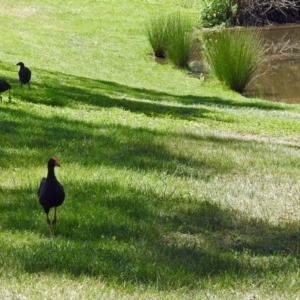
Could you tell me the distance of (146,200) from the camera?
23.0 feet

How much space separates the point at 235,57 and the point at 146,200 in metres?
13.9

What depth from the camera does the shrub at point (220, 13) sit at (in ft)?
110

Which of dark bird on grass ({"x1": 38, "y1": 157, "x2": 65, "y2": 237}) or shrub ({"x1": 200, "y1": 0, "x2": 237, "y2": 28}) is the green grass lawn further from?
shrub ({"x1": 200, "y1": 0, "x2": 237, "y2": 28})

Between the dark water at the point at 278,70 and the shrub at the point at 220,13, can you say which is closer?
the dark water at the point at 278,70

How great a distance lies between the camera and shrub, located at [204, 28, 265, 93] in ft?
65.5

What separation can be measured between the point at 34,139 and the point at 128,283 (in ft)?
14.3

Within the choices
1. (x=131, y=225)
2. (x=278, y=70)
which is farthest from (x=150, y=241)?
(x=278, y=70)

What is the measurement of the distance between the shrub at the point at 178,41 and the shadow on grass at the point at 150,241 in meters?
18.2

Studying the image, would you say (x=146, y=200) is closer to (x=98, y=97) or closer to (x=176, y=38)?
(x=98, y=97)

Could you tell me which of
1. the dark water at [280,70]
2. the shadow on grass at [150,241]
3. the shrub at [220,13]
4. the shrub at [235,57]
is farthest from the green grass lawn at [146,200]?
the shrub at [220,13]

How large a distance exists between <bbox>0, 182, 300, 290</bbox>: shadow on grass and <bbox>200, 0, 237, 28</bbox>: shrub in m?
27.0

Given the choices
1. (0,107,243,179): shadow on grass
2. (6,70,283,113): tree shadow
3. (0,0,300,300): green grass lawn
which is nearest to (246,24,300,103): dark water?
(6,70,283,113): tree shadow

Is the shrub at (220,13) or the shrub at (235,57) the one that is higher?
the shrub at (220,13)

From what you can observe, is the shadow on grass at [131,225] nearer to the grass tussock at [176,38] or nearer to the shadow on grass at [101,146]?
the shadow on grass at [101,146]
